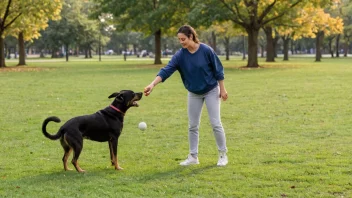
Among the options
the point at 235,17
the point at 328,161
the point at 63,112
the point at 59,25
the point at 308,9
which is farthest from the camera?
the point at 59,25

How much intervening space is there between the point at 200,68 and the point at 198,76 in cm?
12

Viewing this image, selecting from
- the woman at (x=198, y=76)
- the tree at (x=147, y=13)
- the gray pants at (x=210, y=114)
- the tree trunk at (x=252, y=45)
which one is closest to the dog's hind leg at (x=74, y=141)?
the woman at (x=198, y=76)

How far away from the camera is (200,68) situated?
7.02 meters

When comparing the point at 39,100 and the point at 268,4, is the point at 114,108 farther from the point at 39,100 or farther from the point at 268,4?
the point at 268,4

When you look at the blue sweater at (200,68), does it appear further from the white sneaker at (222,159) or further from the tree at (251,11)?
the tree at (251,11)

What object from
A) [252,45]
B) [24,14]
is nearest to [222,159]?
[252,45]

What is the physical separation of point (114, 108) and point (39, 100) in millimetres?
9926

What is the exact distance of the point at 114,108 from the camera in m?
7.05

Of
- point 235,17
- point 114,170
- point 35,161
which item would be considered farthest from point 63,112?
point 235,17

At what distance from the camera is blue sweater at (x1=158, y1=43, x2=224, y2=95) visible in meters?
7.04

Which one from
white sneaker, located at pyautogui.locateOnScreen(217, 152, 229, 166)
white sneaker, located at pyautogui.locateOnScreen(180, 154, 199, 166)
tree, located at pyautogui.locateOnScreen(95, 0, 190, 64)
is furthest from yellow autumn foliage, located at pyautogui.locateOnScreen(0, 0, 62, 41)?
white sneaker, located at pyautogui.locateOnScreen(217, 152, 229, 166)

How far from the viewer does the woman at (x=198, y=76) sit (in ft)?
22.9

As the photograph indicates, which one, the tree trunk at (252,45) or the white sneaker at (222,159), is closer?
the white sneaker at (222,159)

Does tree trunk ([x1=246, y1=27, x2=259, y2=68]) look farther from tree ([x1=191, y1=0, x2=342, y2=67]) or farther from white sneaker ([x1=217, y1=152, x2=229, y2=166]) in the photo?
white sneaker ([x1=217, y1=152, x2=229, y2=166])
